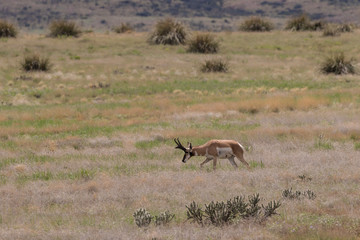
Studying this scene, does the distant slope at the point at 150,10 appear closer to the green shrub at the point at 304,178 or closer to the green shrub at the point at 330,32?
the green shrub at the point at 330,32

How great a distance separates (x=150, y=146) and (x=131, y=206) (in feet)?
18.8

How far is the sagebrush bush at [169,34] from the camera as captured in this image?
1725 inches

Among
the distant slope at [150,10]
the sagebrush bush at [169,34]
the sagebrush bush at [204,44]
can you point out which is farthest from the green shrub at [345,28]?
the distant slope at [150,10]

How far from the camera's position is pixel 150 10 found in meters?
159

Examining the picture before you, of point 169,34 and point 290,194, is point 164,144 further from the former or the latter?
point 169,34

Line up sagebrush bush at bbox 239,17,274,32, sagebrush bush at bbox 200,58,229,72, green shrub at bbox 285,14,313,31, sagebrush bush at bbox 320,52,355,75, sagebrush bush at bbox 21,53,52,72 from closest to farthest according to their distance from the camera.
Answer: sagebrush bush at bbox 320,52,355,75, sagebrush bush at bbox 21,53,52,72, sagebrush bush at bbox 200,58,229,72, green shrub at bbox 285,14,313,31, sagebrush bush at bbox 239,17,274,32

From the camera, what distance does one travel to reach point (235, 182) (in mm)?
11016

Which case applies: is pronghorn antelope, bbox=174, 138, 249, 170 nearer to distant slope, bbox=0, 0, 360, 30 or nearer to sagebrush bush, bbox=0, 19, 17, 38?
sagebrush bush, bbox=0, 19, 17, 38

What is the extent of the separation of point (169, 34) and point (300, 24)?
1542 centimetres

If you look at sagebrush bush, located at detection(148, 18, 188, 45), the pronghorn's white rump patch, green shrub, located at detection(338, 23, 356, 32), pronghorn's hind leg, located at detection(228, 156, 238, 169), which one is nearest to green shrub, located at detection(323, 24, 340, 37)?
green shrub, located at detection(338, 23, 356, 32)

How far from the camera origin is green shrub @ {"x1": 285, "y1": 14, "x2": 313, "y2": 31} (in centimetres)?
5176

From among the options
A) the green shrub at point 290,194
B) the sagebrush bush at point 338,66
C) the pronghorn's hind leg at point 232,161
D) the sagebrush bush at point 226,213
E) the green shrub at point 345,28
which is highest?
the green shrub at point 345,28

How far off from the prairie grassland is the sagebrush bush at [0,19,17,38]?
9373 mm

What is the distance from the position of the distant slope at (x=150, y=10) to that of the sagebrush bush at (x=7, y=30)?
7632cm
